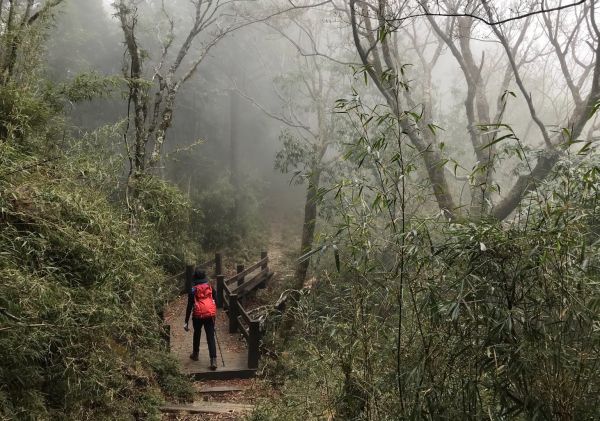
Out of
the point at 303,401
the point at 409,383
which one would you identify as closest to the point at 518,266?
the point at 409,383

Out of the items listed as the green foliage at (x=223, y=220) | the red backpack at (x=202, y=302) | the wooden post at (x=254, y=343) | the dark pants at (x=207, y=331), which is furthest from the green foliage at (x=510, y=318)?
the green foliage at (x=223, y=220)

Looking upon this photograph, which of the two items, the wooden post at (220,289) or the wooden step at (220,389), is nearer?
the wooden step at (220,389)

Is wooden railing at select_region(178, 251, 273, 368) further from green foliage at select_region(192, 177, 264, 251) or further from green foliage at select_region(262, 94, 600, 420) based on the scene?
green foliage at select_region(262, 94, 600, 420)

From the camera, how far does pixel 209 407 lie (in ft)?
17.9

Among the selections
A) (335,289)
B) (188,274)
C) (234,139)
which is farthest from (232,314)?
(234,139)

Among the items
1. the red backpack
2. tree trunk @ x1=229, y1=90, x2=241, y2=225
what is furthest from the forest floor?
tree trunk @ x1=229, y1=90, x2=241, y2=225

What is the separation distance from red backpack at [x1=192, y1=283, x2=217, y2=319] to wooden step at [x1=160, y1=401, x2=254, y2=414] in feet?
3.69

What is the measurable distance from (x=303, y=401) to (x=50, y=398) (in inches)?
84.1

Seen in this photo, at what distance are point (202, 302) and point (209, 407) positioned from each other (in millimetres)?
1406

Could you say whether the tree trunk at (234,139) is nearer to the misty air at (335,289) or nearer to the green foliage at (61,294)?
the misty air at (335,289)

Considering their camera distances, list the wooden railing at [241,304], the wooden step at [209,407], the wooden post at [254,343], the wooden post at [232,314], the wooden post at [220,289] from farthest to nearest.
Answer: the wooden post at [220,289] → the wooden post at [232,314] → the wooden railing at [241,304] → the wooden post at [254,343] → the wooden step at [209,407]

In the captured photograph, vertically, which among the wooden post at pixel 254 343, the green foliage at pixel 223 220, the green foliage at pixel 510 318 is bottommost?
the wooden post at pixel 254 343

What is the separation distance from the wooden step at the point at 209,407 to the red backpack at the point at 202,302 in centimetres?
113

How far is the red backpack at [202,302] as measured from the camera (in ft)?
20.6
